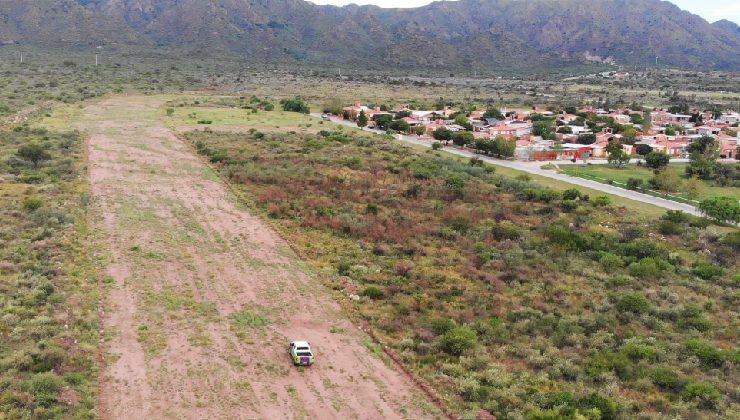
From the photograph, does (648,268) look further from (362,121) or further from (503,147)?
(362,121)

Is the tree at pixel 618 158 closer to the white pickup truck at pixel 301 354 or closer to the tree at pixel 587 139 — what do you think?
the tree at pixel 587 139

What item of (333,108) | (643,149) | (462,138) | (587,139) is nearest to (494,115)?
(587,139)

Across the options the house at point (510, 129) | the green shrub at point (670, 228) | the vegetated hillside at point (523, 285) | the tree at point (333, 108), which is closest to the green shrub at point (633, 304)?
the vegetated hillside at point (523, 285)

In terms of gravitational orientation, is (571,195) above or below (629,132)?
below

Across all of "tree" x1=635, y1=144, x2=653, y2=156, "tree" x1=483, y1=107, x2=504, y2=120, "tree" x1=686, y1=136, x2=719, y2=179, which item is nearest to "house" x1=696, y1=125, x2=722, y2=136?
"tree" x1=686, y1=136, x2=719, y2=179

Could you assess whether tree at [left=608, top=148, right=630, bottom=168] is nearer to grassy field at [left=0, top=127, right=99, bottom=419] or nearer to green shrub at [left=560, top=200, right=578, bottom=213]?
green shrub at [left=560, top=200, right=578, bottom=213]

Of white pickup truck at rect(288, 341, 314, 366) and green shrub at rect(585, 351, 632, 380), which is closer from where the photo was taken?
white pickup truck at rect(288, 341, 314, 366)

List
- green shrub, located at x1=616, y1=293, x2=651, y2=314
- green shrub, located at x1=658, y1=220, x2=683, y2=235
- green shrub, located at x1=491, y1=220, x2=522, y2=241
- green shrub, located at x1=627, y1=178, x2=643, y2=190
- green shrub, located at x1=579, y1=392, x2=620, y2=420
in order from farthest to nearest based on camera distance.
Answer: green shrub, located at x1=627, y1=178, x2=643, y2=190
green shrub, located at x1=658, y1=220, x2=683, y2=235
green shrub, located at x1=491, y1=220, x2=522, y2=241
green shrub, located at x1=616, y1=293, x2=651, y2=314
green shrub, located at x1=579, y1=392, x2=620, y2=420
